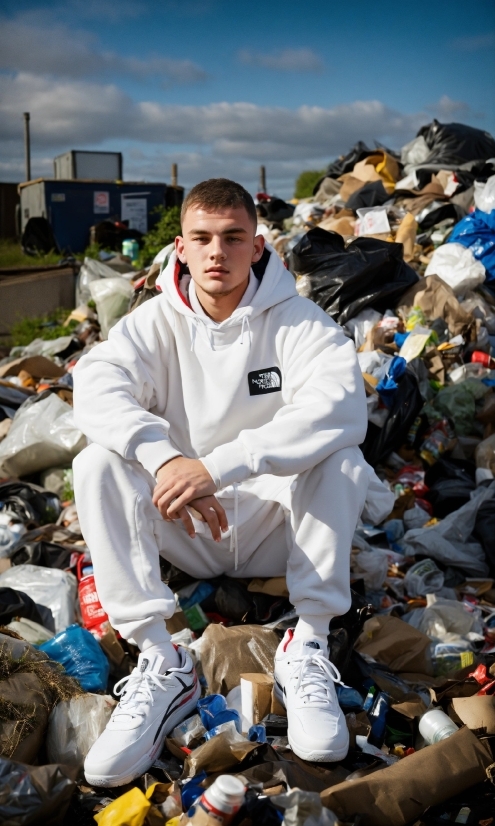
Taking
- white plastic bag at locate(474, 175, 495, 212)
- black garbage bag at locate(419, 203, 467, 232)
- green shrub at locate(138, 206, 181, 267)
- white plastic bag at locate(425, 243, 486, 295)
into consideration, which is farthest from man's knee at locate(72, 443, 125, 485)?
green shrub at locate(138, 206, 181, 267)

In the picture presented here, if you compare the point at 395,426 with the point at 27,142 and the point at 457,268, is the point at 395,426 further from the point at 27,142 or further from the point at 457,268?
the point at 27,142

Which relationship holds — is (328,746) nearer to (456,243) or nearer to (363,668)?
(363,668)

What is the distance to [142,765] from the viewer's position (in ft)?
7.40

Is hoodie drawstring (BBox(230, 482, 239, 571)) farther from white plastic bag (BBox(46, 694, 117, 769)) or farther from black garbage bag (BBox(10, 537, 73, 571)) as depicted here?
black garbage bag (BBox(10, 537, 73, 571))

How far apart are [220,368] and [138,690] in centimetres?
120

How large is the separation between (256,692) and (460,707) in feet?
2.29

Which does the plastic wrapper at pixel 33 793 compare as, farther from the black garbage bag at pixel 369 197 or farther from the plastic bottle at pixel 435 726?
the black garbage bag at pixel 369 197

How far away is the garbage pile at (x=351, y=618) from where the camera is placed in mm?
2115

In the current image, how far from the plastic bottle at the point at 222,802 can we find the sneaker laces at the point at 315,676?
1.79 feet

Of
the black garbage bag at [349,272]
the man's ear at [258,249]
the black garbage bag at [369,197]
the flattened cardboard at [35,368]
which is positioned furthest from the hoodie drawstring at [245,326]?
the black garbage bag at [369,197]

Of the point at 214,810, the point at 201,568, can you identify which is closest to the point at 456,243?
the point at 201,568

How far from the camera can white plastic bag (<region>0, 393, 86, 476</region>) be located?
4.78 meters

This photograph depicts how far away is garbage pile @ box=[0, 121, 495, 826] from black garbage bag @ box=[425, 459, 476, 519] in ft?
0.04

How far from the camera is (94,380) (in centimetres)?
275
